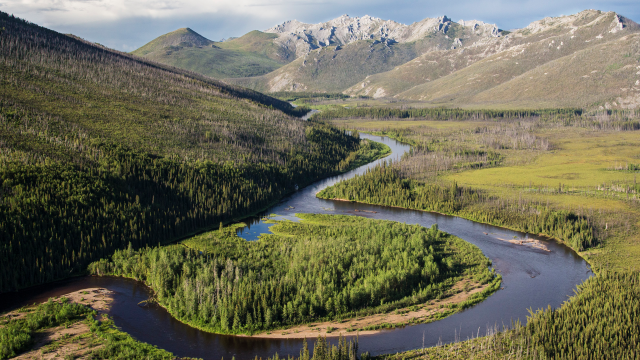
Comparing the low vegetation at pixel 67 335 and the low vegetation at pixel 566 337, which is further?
the low vegetation at pixel 67 335

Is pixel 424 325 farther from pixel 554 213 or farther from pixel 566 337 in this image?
pixel 554 213

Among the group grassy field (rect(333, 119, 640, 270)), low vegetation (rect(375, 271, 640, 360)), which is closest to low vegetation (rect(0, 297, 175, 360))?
low vegetation (rect(375, 271, 640, 360))

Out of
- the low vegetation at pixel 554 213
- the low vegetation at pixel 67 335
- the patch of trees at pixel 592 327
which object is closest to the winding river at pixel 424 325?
the low vegetation at pixel 67 335

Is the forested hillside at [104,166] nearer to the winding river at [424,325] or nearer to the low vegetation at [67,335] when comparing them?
the winding river at [424,325]

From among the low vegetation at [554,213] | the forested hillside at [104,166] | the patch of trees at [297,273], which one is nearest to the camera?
the low vegetation at [554,213]

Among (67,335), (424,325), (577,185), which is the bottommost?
(67,335)

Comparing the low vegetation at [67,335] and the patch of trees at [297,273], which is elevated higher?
the patch of trees at [297,273]

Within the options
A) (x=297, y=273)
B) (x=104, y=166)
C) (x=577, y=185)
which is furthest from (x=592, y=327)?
(x=104, y=166)
